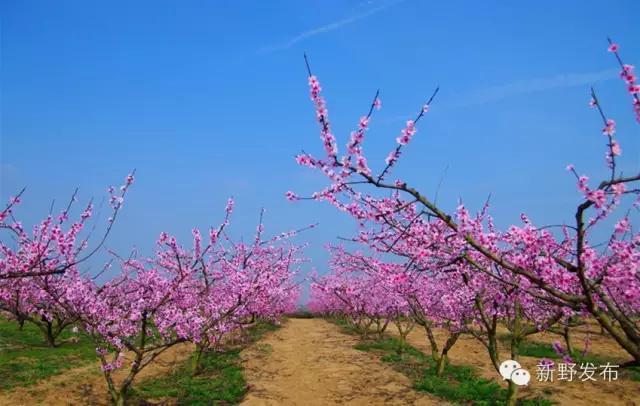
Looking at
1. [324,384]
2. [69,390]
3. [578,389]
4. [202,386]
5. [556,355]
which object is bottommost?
[69,390]

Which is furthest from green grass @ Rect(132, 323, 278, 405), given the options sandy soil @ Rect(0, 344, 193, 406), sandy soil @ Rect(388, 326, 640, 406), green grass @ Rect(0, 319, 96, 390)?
sandy soil @ Rect(388, 326, 640, 406)

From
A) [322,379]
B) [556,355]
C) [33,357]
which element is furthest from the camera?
[556,355]

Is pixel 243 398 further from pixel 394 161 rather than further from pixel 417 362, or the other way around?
pixel 394 161

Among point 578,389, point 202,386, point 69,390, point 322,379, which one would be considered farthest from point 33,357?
point 578,389

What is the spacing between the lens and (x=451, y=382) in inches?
563

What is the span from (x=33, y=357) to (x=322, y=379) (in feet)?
32.5

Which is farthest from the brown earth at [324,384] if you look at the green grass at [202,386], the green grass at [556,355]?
the green grass at [556,355]

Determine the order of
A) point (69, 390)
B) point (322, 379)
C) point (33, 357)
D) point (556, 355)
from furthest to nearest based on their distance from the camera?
point (556, 355) → point (33, 357) → point (322, 379) → point (69, 390)

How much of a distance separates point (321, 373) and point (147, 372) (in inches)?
223

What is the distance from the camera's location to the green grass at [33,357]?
13.5 meters

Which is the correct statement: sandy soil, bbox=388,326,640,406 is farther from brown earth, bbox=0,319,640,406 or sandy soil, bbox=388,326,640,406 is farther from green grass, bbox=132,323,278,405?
green grass, bbox=132,323,278,405

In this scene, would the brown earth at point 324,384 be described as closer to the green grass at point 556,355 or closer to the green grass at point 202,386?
the green grass at point 202,386

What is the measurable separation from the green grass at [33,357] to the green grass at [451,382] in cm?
1053

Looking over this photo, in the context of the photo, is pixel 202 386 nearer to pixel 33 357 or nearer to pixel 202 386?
pixel 202 386
